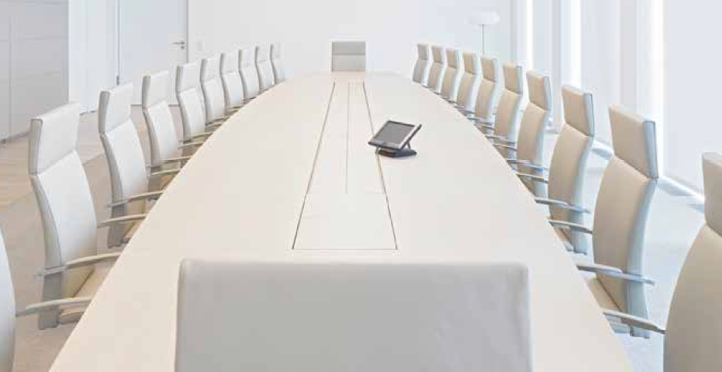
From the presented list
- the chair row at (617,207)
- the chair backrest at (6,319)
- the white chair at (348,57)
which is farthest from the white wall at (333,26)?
the chair backrest at (6,319)

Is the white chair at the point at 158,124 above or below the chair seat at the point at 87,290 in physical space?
above

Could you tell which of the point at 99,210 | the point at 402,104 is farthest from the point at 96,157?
the point at 402,104

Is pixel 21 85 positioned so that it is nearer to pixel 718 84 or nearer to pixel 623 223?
pixel 718 84

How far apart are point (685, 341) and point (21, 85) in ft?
28.8

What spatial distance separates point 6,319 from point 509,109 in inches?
154

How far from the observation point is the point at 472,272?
A: 40.0 inches

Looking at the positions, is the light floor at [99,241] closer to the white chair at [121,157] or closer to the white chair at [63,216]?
the white chair at [121,157]

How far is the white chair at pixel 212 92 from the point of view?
20.0ft

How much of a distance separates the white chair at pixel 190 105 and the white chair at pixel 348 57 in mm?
4039

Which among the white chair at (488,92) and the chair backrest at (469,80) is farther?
the chair backrest at (469,80)

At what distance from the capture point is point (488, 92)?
6.21 m

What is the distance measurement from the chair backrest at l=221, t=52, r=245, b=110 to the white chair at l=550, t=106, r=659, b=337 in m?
4.44

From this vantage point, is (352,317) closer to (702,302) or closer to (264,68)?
(702,302)

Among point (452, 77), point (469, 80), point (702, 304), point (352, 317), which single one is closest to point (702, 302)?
point (702, 304)
